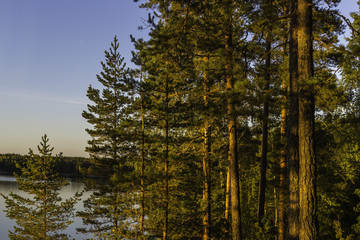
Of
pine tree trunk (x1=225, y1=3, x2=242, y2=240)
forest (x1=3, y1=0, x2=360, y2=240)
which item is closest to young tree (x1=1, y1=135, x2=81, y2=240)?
forest (x1=3, y1=0, x2=360, y2=240)

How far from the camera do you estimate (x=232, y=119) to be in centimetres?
750

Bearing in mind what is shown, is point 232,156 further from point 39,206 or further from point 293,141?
point 39,206

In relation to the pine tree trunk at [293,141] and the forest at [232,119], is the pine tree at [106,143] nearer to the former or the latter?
the forest at [232,119]

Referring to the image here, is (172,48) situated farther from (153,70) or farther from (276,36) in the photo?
(153,70)

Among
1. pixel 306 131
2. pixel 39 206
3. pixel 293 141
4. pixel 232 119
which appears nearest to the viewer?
pixel 306 131

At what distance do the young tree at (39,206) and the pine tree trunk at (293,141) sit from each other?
15.9 meters

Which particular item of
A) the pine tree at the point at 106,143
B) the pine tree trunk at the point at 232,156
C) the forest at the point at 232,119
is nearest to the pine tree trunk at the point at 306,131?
the forest at the point at 232,119

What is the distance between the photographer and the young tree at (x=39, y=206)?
16.9 m

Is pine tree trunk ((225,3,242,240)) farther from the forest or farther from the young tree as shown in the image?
the young tree

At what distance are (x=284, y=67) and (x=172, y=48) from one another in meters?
3.77

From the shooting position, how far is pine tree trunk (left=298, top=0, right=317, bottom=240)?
4660mm

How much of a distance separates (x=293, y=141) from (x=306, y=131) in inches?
23.0

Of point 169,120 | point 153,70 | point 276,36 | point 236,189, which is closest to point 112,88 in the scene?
point 153,70

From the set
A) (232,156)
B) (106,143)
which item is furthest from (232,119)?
(106,143)
